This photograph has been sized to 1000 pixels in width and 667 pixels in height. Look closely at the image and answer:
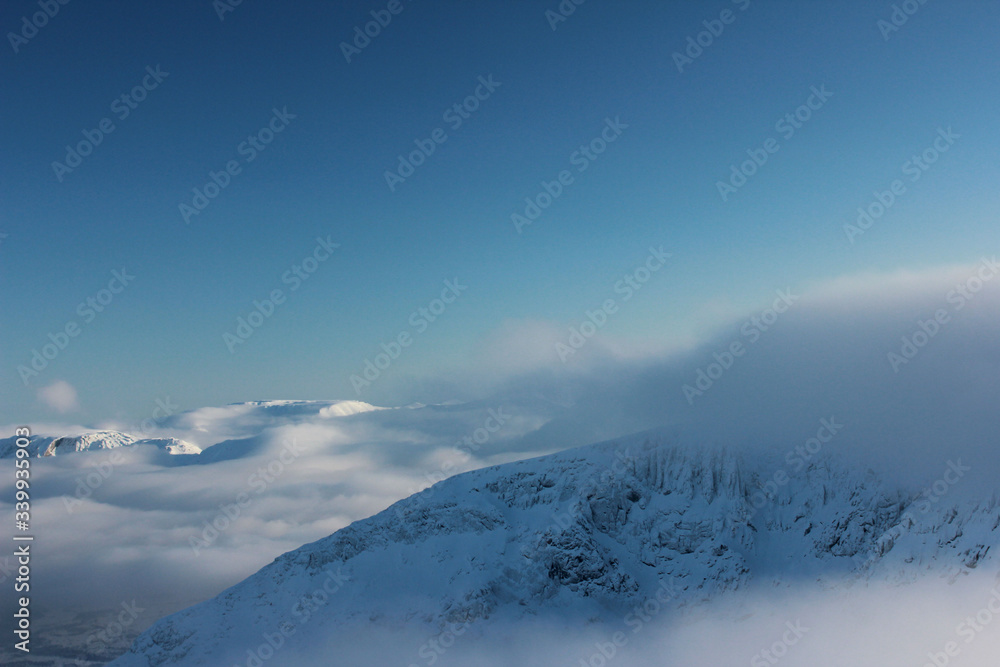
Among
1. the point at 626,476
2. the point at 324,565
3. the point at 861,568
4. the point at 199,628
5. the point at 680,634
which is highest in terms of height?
the point at 626,476

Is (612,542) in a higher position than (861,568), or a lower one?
higher

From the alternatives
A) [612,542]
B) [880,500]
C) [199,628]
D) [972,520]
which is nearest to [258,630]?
[199,628]

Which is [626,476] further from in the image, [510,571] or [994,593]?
[994,593]

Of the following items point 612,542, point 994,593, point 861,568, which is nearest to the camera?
point 994,593

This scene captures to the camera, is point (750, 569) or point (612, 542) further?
point (612, 542)

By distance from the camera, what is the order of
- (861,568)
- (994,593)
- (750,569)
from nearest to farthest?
(994,593) → (861,568) → (750,569)

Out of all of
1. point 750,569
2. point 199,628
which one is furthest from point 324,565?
point 750,569
